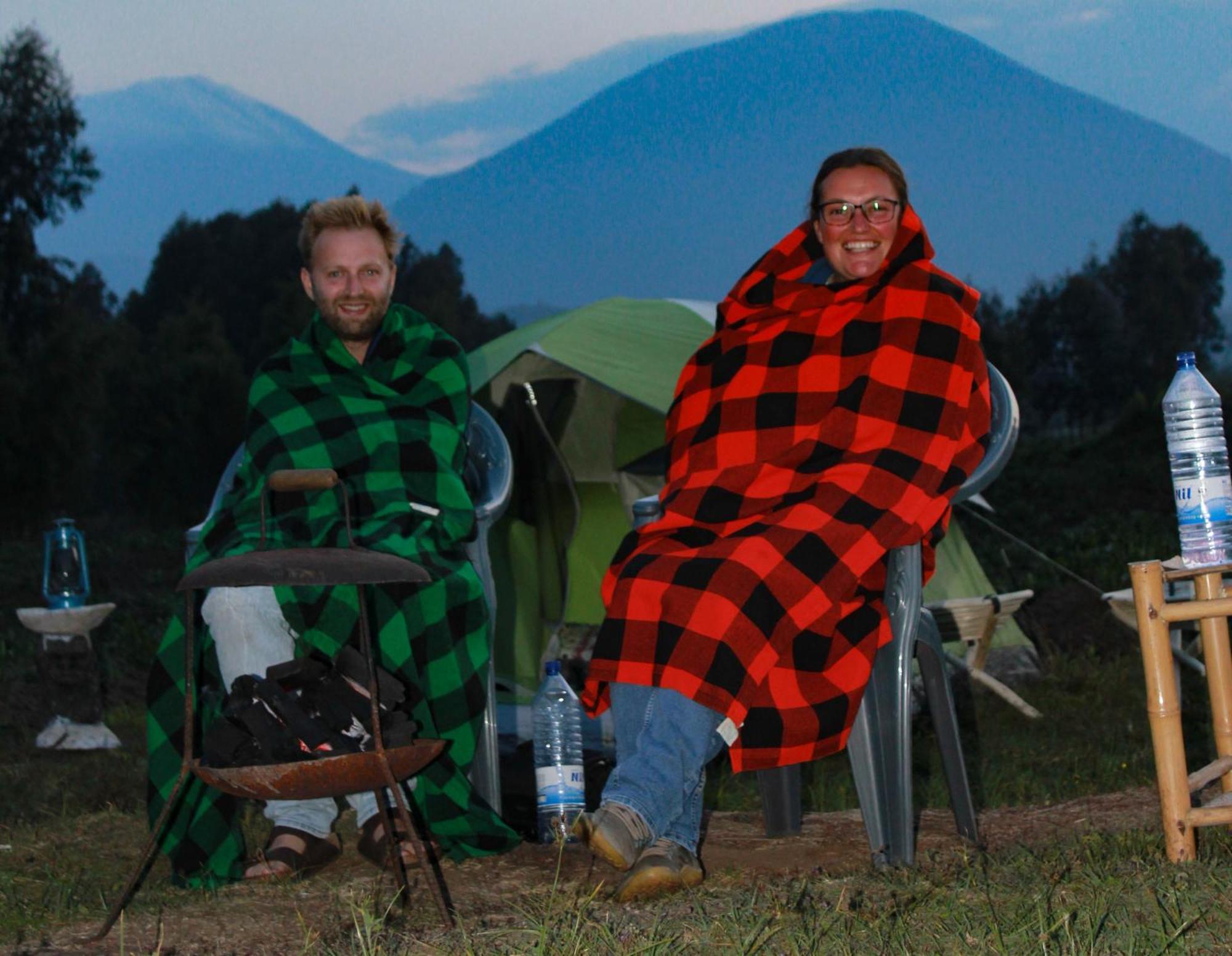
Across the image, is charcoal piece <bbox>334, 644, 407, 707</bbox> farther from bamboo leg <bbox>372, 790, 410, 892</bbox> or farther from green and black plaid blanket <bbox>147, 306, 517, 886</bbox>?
green and black plaid blanket <bbox>147, 306, 517, 886</bbox>

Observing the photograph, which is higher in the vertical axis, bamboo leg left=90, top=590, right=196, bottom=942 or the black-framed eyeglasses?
the black-framed eyeglasses

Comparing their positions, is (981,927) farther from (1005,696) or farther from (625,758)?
(1005,696)

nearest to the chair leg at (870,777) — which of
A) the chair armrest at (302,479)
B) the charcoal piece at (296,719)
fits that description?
the charcoal piece at (296,719)

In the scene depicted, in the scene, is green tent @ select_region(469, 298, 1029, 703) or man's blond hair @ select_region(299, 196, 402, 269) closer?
man's blond hair @ select_region(299, 196, 402, 269)

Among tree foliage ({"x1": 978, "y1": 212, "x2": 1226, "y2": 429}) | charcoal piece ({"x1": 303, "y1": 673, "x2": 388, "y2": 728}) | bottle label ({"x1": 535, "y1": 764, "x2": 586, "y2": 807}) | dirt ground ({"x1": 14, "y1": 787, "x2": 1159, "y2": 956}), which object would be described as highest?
tree foliage ({"x1": 978, "y1": 212, "x2": 1226, "y2": 429})

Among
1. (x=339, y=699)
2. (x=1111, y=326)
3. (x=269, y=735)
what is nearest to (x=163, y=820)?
(x=269, y=735)

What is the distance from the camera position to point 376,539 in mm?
2840

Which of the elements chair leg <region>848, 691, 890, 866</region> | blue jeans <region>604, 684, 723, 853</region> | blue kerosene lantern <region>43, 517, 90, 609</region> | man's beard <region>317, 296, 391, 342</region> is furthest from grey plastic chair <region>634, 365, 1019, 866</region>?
blue kerosene lantern <region>43, 517, 90, 609</region>

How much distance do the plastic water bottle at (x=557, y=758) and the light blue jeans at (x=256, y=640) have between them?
0.41 meters

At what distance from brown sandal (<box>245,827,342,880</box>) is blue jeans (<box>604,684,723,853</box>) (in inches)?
28.7

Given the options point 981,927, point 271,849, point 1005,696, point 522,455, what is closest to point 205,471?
point 522,455

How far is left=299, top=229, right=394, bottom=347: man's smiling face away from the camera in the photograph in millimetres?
3188

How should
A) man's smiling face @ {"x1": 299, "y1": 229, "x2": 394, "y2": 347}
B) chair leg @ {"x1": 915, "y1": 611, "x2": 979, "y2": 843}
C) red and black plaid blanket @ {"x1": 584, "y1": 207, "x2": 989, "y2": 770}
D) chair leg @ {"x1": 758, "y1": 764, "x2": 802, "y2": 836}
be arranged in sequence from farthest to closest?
man's smiling face @ {"x1": 299, "y1": 229, "x2": 394, "y2": 347}
chair leg @ {"x1": 758, "y1": 764, "x2": 802, "y2": 836}
chair leg @ {"x1": 915, "y1": 611, "x2": 979, "y2": 843}
red and black plaid blanket @ {"x1": 584, "y1": 207, "x2": 989, "y2": 770}

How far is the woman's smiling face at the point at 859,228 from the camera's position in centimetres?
279
